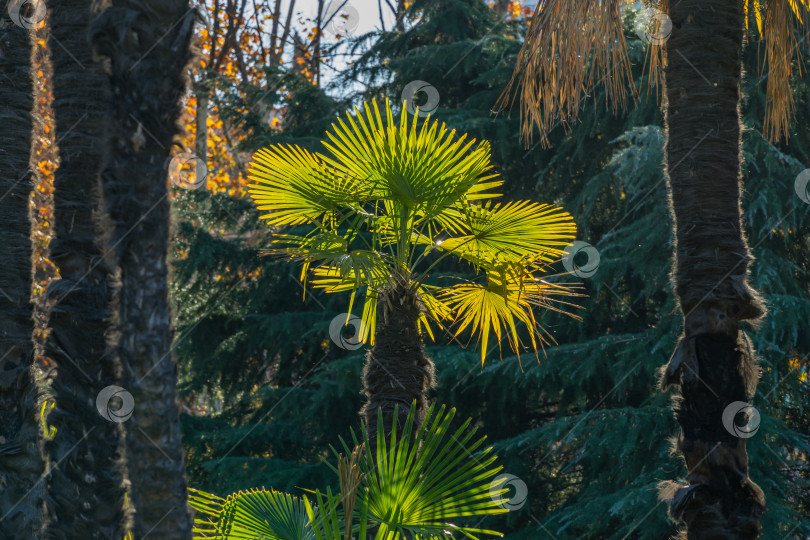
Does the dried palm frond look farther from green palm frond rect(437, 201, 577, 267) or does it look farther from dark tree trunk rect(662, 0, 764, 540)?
green palm frond rect(437, 201, 577, 267)

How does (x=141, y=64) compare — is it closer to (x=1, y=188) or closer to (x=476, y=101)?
(x=1, y=188)

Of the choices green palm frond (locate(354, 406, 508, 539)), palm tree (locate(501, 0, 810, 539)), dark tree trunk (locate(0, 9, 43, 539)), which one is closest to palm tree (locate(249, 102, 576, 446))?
palm tree (locate(501, 0, 810, 539))

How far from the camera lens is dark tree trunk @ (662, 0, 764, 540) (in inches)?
161

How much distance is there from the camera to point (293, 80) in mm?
12539

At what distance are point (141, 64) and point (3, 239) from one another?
7.68 ft

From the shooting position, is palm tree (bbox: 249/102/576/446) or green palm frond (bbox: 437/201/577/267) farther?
green palm frond (bbox: 437/201/577/267)

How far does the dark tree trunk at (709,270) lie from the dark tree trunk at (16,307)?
3.45 meters

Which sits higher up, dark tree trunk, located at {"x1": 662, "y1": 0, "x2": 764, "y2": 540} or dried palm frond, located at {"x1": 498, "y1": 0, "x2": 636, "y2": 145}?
dried palm frond, located at {"x1": 498, "y1": 0, "x2": 636, "y2": 145}

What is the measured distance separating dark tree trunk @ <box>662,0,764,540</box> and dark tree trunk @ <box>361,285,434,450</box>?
4.73 ft

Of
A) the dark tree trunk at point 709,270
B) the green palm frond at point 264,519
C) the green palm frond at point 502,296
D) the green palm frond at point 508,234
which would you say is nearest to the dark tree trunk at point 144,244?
the green palm frond at point 264,519

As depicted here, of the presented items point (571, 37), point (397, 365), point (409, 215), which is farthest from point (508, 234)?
point (571, 37)

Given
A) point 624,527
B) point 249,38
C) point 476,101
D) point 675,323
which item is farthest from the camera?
point 249,38

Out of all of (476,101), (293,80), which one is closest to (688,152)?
(476,101)

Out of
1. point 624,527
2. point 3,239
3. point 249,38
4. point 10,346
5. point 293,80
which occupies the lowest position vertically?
point 624,527
